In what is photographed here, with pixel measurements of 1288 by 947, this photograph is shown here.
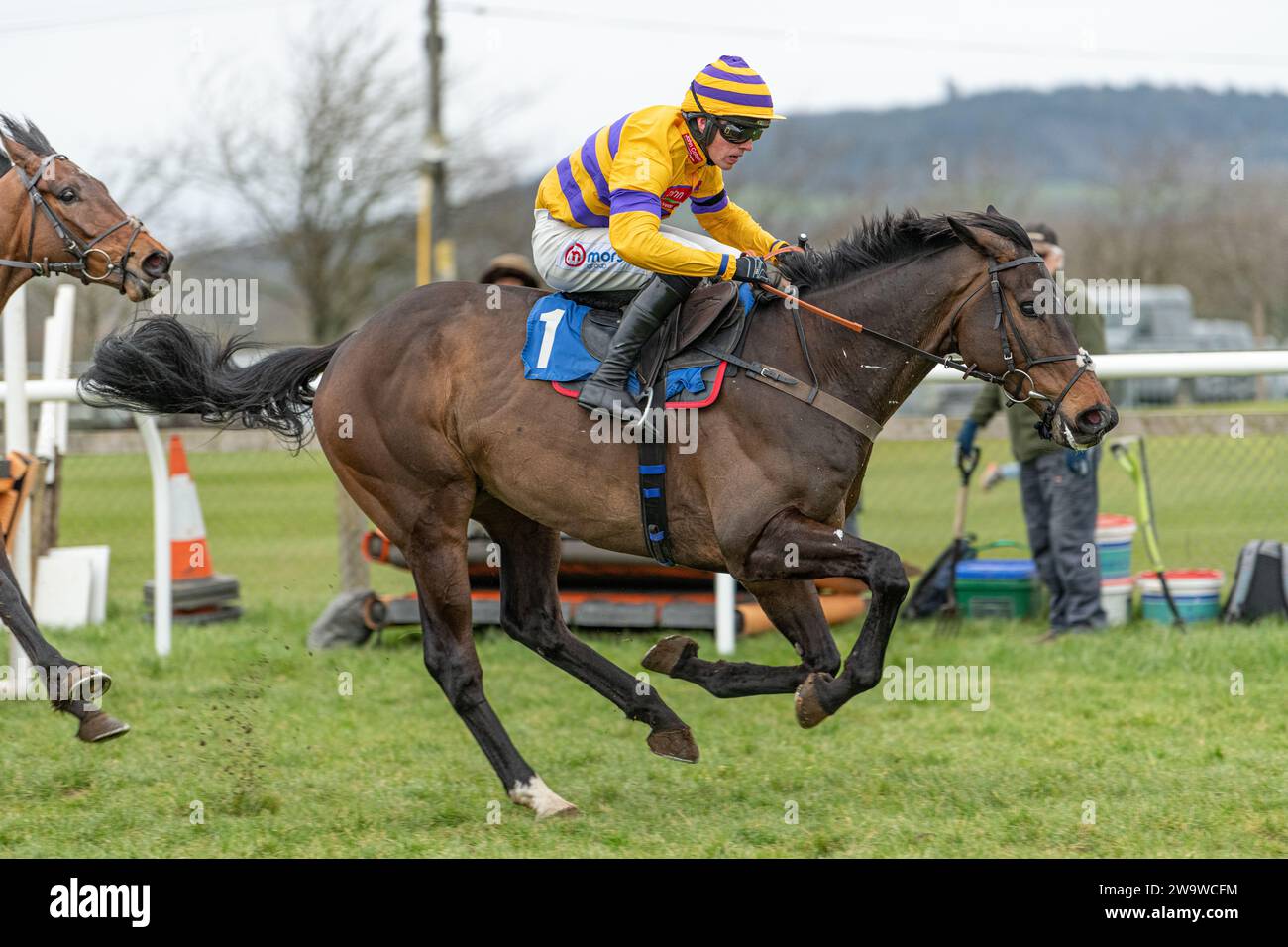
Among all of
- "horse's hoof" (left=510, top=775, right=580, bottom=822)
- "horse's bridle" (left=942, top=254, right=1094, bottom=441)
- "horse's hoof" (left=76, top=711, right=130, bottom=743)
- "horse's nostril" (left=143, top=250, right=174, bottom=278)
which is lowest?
"horse's hoof" (left=510, top=775, right=580, bottom=822)

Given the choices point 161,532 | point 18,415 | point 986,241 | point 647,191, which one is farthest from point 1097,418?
point 18,415

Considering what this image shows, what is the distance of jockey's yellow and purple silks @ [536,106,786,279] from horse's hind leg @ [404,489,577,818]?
3.74 feet

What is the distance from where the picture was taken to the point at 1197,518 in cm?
950

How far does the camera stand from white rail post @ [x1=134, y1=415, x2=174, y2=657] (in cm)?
707

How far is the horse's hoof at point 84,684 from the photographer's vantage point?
4.63m

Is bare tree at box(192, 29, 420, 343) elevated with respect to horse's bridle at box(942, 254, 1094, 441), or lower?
elevated

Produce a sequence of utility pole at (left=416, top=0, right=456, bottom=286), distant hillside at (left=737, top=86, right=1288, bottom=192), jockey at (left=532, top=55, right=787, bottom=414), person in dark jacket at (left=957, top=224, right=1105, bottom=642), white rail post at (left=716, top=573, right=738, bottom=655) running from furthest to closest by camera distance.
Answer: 1. distant hillside at (left=737, top=86, right=1288, bottom=192)
2. utility pole at (left=416, top=0, right=456, bottom=286)
3. person in dark jacket at (left=957, top=224, right=1105, bottom=642)
4. white rail post at (left=716, top=573, right=738, bottom=655)
5. jockey at (left=532, top=55, right=787, bottom=414)

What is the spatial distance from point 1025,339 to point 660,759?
2.23 meters

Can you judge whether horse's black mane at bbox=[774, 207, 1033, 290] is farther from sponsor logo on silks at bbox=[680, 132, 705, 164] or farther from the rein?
sponsor logo on silks at bbox=[680, 132, 705, 164]

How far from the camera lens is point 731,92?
4336 millimetres

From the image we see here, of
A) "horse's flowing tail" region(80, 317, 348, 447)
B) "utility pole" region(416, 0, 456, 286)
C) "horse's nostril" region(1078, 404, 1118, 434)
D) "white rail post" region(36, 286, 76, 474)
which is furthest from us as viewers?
"utility pole" region(416, 0, 456, 286)

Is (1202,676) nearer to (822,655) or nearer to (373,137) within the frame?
(822,655)

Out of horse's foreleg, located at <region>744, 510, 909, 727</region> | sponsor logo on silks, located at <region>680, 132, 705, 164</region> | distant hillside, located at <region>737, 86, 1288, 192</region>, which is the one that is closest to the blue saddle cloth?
sponsor logo on silks, located at <region>680, 132, 705, 164</region>
